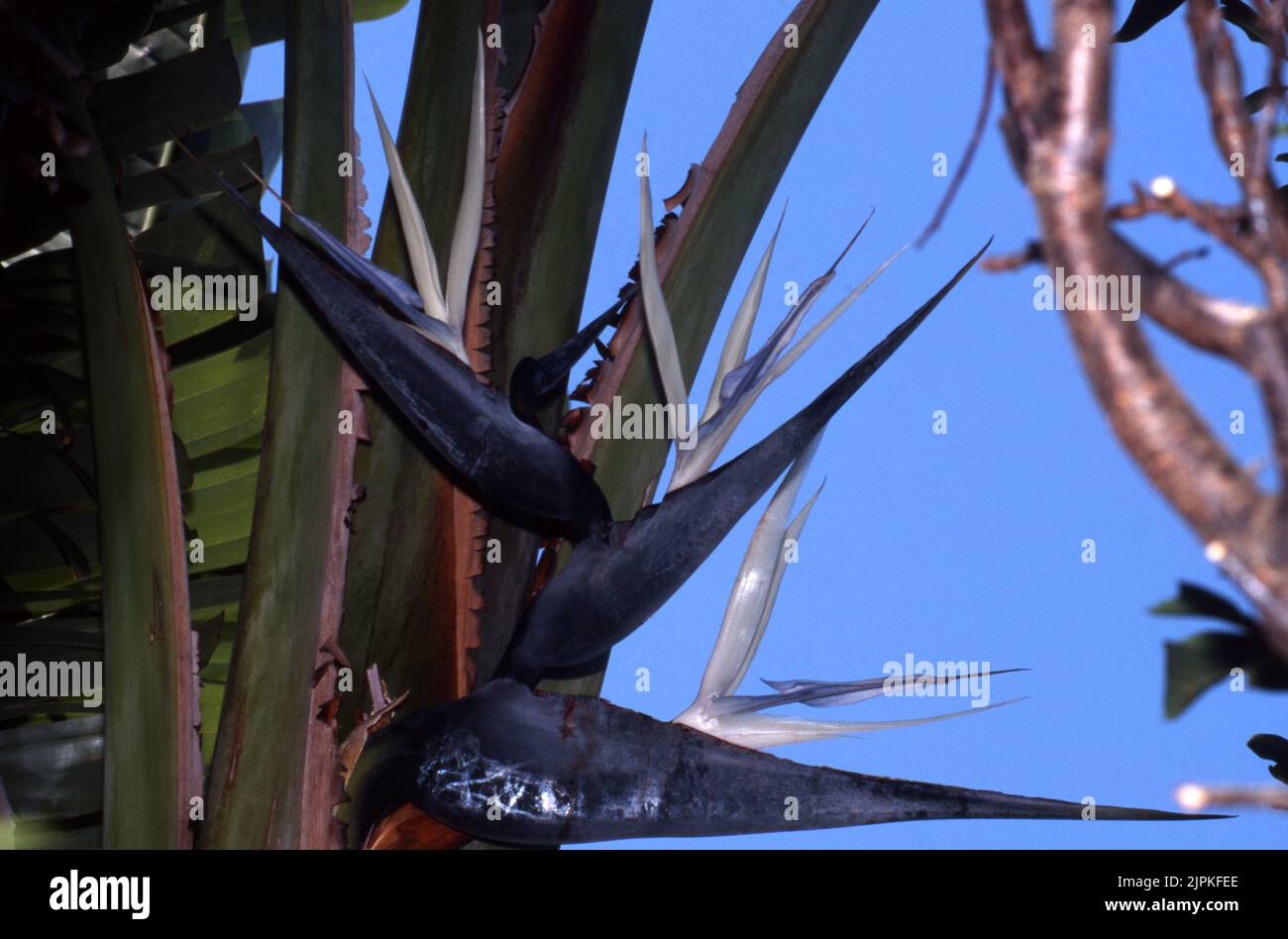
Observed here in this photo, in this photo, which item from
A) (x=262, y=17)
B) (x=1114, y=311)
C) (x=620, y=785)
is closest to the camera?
(x=1114, y=311)

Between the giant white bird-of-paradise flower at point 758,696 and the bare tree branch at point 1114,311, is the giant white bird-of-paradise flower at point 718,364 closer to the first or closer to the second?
the giant white bird-of-paradise flower at point 758,696

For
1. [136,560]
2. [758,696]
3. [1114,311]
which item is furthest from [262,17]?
[1114,311]

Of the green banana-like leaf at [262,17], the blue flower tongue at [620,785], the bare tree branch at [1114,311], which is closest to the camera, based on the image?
the bare tree branch at [1114,311]

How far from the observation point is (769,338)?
0.56 meters

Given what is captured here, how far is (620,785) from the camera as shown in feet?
1.72

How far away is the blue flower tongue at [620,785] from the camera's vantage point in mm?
→ 506

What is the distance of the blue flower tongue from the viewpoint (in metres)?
0.51

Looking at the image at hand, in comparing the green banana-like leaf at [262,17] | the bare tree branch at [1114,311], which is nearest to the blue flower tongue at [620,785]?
the bare tree branch at [1114,311]

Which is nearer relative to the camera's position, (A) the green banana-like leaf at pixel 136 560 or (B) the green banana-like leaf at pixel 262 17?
(A) the green banana-like leaf at pixel 136 560

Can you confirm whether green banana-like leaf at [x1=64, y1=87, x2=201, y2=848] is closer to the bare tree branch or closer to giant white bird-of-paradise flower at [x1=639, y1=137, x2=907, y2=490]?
giant white bird-of-paradise flower at [x1=639, y1=137, x2=907, y2=490]

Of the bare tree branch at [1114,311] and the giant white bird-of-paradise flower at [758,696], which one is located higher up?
the bare tree branch at [1114,311]

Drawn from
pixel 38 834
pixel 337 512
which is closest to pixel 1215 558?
pixel 337 512

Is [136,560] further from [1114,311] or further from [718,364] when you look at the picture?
[1114,311]

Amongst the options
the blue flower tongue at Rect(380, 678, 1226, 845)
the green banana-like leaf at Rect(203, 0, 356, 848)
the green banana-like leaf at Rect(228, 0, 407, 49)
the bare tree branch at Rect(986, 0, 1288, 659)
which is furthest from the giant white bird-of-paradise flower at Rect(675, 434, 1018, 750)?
the green banana-like leaf at Rect(228, 0, 407, 49)
